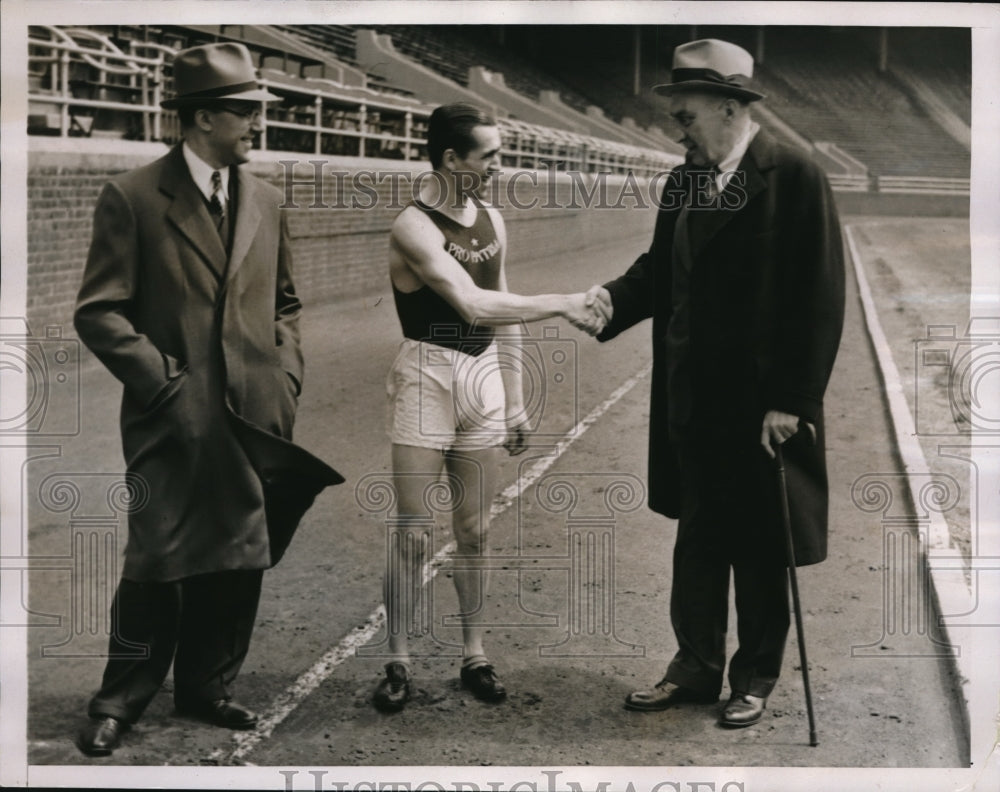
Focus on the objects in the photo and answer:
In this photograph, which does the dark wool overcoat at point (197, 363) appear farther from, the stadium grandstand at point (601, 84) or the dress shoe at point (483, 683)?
the dress shoe at point (483, 683)

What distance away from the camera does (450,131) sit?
5.13 meters

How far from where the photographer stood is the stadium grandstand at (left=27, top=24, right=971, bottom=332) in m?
5.54

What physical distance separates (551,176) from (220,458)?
5.83 ft

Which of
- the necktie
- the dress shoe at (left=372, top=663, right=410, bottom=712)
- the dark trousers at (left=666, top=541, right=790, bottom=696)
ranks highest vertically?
the necktie

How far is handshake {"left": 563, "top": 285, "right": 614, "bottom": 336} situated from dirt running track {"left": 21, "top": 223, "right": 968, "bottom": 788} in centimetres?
8

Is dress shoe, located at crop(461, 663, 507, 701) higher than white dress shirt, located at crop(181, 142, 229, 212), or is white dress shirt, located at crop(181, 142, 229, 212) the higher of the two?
white dress shirt, located at crop(181, 142, 229, 212)

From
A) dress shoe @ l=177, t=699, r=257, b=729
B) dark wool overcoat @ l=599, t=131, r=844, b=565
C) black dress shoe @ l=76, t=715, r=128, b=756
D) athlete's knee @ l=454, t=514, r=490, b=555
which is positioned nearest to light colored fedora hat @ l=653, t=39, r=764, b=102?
dark wool overcoat @ l=599, t=131, r=844, b=565

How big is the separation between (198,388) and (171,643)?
985 mm

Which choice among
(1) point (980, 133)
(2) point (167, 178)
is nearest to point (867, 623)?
(1) point (980, 133)

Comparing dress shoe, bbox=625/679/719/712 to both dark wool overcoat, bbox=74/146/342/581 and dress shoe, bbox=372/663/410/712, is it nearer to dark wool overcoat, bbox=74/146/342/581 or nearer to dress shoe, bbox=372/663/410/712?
dress shoe, bbox=372/663/410/712

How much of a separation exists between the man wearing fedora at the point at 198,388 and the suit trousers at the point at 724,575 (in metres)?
1.43

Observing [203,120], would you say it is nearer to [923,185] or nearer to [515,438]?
[515,438]

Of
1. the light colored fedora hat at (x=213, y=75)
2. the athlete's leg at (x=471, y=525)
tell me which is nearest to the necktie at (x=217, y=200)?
the light colored fedora hat at (x=213, y=75)

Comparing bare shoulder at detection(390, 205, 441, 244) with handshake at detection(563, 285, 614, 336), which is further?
handshake at detection(563, 285, 614, 336)
